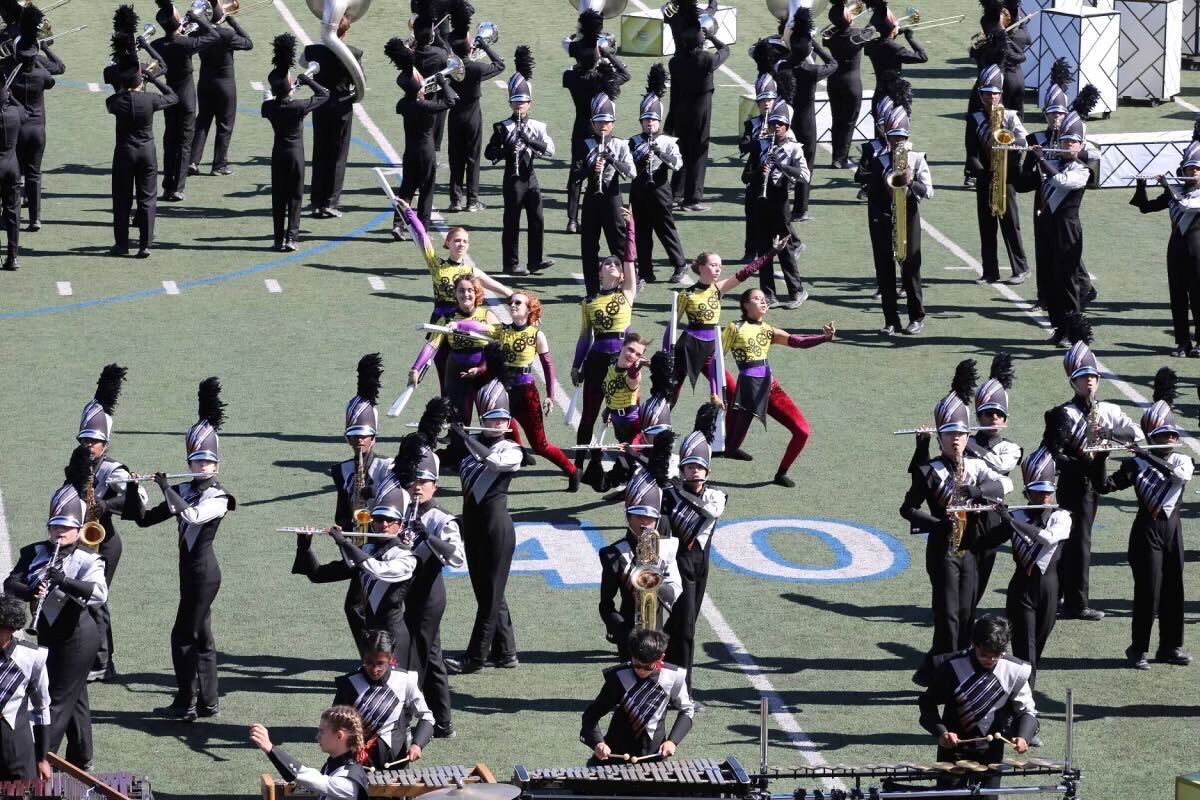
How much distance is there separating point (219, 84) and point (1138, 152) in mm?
10010

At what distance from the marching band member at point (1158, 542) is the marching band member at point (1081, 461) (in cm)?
24

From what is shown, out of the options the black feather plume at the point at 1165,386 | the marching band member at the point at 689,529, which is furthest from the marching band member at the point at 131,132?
the black feather plume at the point at 1165,386

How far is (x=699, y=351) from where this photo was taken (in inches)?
702

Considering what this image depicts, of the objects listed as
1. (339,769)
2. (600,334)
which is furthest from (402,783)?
(600,334)

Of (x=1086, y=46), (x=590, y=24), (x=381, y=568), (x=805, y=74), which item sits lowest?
(x=381, y=568)

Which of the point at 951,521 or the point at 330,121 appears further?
the point at 330,121

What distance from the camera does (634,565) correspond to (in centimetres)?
1267

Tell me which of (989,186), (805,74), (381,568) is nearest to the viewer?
(381,568)

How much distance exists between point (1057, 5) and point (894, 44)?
3.46 metres

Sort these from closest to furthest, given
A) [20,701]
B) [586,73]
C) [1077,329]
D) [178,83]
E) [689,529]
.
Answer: [20,701] < [689,529] < [1077,329] < [586,73] < [178,83]

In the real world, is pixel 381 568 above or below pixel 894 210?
below

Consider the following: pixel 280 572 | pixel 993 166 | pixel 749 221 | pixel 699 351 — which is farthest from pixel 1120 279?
pixel 280 572

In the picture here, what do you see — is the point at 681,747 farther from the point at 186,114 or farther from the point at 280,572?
the point at 186,114

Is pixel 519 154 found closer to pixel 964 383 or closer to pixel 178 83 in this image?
pixel 178 83
